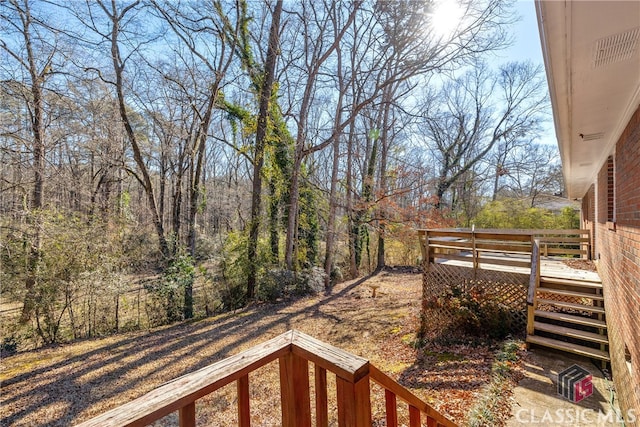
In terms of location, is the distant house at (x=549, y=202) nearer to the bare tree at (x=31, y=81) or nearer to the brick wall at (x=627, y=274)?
the brick wall at (x=627, y=274)

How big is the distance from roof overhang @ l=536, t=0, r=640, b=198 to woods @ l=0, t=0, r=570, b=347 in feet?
16.8

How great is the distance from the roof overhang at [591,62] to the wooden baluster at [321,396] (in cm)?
193

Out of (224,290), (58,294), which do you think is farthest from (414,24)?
(58,294)

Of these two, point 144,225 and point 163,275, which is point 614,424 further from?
point 144,225

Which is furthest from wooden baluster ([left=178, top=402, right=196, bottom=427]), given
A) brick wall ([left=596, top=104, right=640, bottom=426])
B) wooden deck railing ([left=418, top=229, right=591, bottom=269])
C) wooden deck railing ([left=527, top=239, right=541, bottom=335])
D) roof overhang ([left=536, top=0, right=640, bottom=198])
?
wooden deck railing ([left=527, top=239, right=541, bottom=335])

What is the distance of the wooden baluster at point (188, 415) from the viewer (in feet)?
2.58

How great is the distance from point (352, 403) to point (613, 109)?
352cm

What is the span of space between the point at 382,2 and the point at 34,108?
27.8ft

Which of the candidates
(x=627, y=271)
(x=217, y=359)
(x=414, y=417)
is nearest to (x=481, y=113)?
(x=627, y=271)

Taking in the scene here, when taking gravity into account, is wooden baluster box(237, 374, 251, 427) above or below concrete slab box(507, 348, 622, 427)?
above

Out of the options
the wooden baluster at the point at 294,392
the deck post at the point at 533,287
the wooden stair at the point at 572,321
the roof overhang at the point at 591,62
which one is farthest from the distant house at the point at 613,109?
the wooden baluster at the point at 294,392

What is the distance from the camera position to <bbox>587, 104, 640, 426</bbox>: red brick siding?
2.41 meters

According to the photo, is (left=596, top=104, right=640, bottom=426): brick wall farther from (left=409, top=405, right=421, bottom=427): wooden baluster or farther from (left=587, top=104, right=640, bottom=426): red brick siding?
(left=409, top=405, right=421, bottom=427): wooden baluster

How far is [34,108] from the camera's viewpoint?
566 cm
